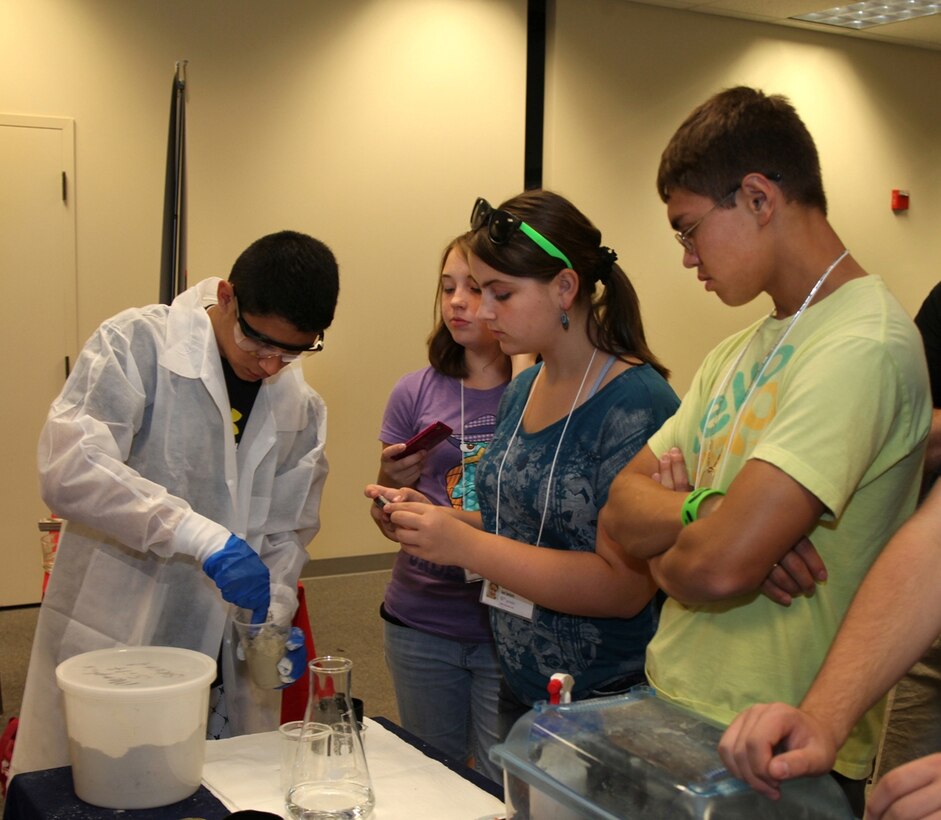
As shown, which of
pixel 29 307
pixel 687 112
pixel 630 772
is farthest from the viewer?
pixel 687 112

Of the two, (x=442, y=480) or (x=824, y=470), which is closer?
(x=824, y=470)

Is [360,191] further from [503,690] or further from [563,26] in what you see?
[503,690]

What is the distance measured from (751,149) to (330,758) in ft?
3.25

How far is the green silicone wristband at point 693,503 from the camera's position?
1385 millimetres

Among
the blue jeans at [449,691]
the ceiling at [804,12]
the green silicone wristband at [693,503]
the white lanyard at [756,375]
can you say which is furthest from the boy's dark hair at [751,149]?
the ceiling at [804,12]

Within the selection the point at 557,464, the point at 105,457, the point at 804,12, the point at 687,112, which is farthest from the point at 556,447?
the point at 804,12

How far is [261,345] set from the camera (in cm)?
199

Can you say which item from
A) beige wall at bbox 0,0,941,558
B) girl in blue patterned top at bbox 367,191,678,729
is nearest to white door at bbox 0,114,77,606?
beige wall at bbox 0,0,941,558

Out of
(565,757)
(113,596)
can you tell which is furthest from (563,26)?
(565,757)

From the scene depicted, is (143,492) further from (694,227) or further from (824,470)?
(824,470)

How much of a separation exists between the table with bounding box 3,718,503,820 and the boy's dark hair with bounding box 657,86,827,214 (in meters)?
0.92

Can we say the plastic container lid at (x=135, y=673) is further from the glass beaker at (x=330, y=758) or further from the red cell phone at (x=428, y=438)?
the red cell phone at (x=428, y=438)

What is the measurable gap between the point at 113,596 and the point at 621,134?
4643 millimetres

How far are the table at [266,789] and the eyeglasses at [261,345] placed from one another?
2.33 feet
